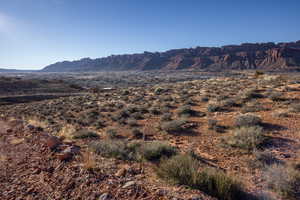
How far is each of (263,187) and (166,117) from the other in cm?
609

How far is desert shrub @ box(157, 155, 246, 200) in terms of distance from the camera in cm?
296

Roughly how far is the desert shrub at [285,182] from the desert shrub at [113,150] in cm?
324

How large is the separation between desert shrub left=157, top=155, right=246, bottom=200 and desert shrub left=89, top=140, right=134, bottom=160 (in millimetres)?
1399

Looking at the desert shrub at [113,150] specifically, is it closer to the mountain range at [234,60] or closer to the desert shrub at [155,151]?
the desert shrub at [155,151]

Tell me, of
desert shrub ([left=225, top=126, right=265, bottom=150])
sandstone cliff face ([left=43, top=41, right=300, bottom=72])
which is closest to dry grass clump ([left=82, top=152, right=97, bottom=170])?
desert shrub ([left=225, top=126, right=265, bottom=150])

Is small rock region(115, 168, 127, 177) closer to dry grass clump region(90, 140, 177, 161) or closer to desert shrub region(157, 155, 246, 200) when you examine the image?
dry grass clump region(90, 140, 177, 161)

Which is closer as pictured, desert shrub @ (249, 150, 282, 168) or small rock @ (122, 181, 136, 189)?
small rock @ (122, 181, 136, 189)

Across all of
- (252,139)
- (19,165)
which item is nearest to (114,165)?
(19,165)

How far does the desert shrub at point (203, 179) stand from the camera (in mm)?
2955

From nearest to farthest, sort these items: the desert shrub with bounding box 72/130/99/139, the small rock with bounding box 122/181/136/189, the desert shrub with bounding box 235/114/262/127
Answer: the small rock with bounding box 122/181/136/189, the desert shrub with bounding box 235/114/262/127, the desert shrub with bounding box 72/130/99/139

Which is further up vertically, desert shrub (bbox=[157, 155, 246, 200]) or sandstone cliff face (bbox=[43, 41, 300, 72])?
sandstone cliff face (bbox=[43, 41, 300, 72])

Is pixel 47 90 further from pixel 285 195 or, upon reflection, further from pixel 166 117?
pixel 285 195

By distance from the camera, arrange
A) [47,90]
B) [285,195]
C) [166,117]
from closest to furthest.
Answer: [285,195] < [166,117] < [47,90]

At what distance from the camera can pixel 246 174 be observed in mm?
3879
